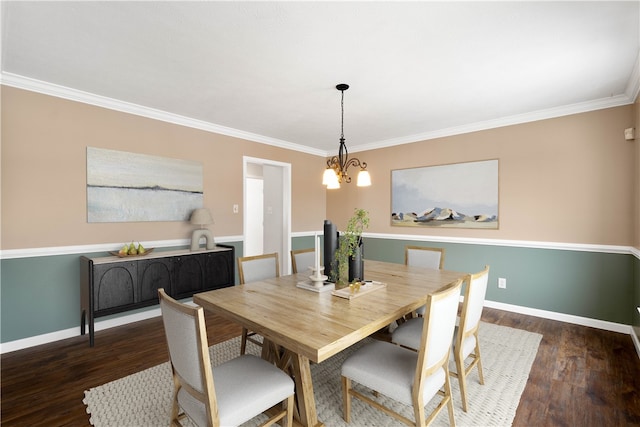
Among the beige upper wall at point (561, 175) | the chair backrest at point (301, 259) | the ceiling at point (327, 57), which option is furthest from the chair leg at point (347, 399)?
the beige upper wall at point (561, 175)

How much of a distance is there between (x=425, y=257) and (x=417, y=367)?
6.24 feet

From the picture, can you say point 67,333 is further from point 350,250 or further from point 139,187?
point 350,250

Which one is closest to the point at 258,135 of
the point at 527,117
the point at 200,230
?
the point at 200,230

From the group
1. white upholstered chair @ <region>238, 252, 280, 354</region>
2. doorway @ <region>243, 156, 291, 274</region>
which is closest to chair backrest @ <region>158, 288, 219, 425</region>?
white upholstered chair @ <region>238, 252, 280, 354</region>

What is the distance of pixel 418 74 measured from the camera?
2.62 m

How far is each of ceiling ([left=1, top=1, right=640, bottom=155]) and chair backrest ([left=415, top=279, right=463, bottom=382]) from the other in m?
1.62

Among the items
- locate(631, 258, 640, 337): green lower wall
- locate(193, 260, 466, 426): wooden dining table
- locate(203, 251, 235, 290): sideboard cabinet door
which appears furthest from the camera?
locate(203, 251, 235, 290): sideboard cabinet door

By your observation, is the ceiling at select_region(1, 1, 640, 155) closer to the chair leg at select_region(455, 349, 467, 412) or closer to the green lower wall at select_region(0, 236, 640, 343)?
the green lower wall at select_region(0, 236, 640, 343)

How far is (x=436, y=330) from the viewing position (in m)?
1.51

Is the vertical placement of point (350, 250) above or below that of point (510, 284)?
above

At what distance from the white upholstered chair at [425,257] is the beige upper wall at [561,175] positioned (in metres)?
1.31

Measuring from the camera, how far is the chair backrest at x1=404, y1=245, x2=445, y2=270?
3146 millimetres

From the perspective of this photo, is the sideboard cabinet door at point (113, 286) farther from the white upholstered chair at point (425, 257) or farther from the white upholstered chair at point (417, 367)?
the white upholstered chair at point (425, 257)

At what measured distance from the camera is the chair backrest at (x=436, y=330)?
1.45m
